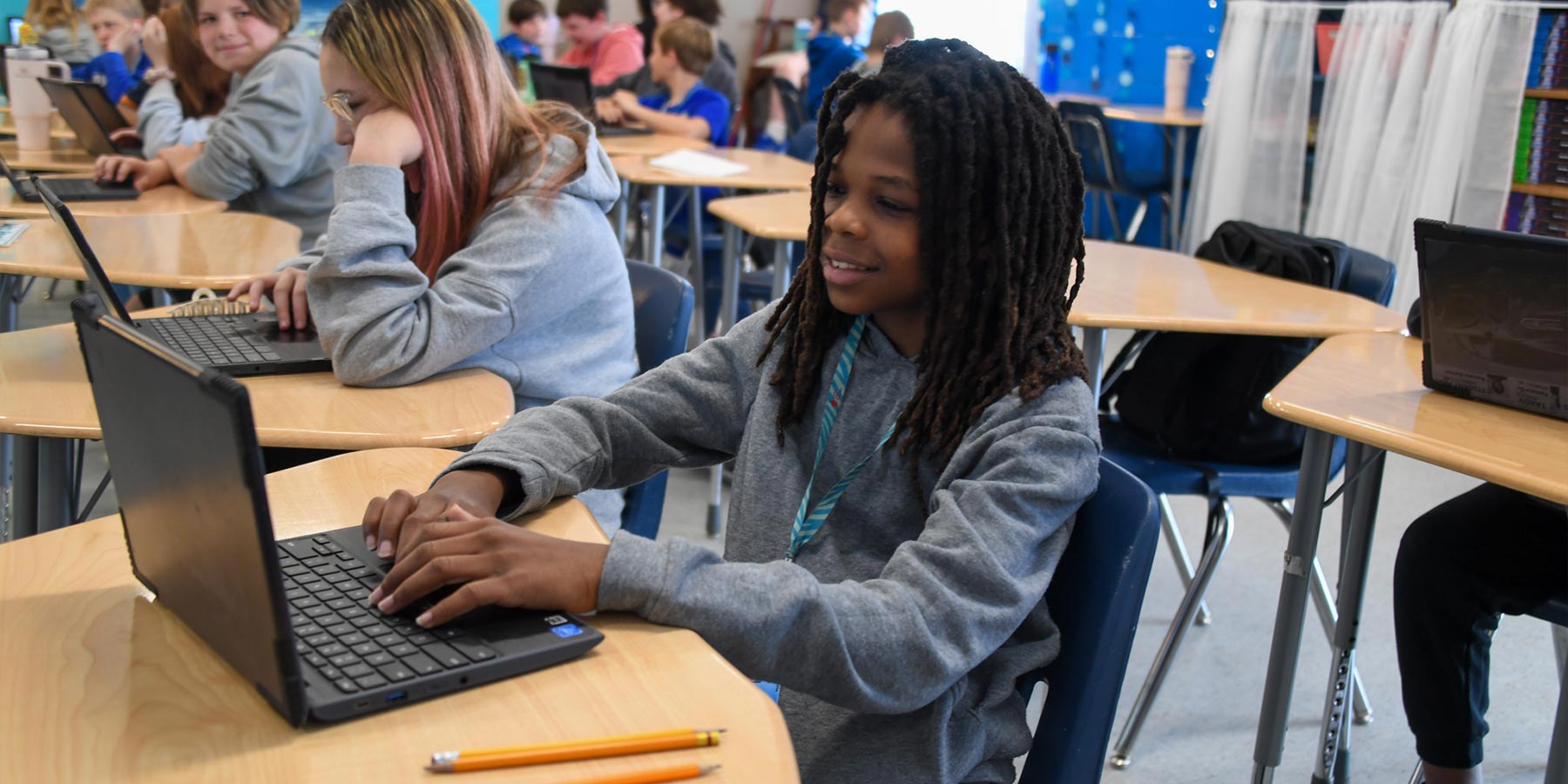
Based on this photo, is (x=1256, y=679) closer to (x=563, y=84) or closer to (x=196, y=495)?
(x=196, y=495)

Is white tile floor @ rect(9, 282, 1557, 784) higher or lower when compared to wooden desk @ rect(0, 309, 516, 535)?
lower

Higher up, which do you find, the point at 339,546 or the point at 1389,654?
the point at 339,546

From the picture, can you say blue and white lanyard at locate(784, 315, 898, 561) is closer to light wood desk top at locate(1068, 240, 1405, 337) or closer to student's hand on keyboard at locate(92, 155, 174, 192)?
light wood desk top at locate(1068, 240, 1405, 337)

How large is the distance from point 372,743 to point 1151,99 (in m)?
6.55

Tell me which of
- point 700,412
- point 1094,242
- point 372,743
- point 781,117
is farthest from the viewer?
point 781,117

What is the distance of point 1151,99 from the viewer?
21.9 feet

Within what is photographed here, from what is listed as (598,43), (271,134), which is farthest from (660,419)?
(598,43)

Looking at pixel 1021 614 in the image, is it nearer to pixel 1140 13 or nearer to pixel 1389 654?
pixel 1389 654

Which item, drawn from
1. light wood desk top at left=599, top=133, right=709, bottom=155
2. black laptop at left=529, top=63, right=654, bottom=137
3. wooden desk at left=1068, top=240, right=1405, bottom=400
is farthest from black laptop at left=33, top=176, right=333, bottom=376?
black laptop at left=529, top=63, right=654, bottom=137

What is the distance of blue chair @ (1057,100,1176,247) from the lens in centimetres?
538

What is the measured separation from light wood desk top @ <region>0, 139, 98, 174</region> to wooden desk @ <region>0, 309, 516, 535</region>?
6.45ft

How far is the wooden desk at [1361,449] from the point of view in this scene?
1320 millimetres

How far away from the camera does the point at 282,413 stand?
1377 millimetres

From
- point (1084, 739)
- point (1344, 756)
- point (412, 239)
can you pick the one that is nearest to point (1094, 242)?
point (1344, 756)
